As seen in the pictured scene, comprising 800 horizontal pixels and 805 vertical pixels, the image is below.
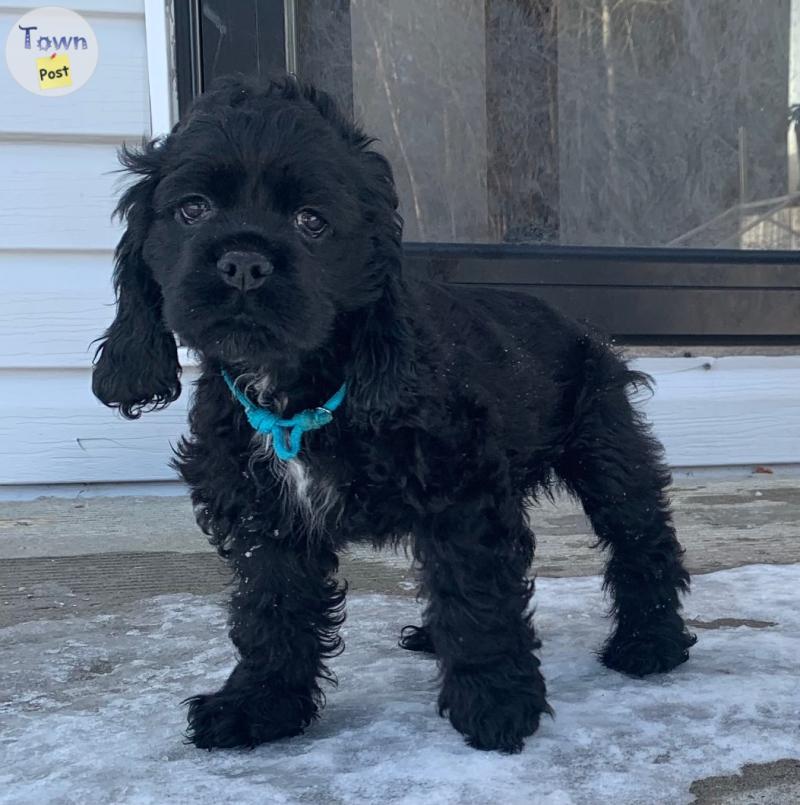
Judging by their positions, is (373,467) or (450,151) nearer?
(373,467)

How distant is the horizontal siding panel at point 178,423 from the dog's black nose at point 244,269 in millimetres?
2512

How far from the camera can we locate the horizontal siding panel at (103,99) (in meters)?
4.13

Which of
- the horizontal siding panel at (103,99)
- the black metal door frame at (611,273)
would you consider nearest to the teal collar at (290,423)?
the black metal door frame at (611,273)

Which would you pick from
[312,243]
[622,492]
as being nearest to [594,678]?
[622,492]

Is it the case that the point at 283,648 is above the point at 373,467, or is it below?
below

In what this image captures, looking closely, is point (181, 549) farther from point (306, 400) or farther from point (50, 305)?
point (306, 400)

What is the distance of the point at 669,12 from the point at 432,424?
3321 mm

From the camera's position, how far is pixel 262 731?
2.00 m

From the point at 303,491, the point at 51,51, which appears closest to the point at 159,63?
the point at 51,51

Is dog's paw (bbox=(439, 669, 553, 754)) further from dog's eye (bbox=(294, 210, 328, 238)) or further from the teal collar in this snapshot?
dog's eye (bbox=(294, 210, 328, 238))

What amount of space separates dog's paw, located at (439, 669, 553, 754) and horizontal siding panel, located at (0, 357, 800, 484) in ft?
8.18

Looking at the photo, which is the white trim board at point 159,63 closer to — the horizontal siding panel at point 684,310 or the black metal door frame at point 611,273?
the black metal door frame at point 611,273

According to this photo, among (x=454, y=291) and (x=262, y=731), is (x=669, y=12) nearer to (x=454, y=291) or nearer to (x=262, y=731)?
(x=454, y=291)

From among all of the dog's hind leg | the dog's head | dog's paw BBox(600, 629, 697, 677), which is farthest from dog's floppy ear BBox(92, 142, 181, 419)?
dog's paw BBox(600, 629, 697, 677)
